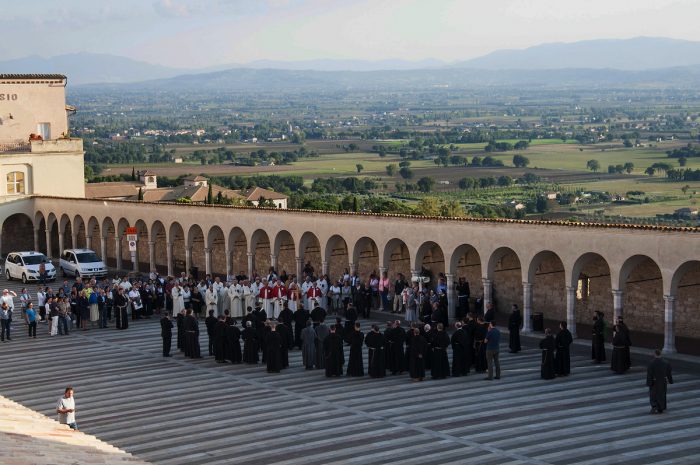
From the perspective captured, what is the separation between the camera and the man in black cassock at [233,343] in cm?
2752

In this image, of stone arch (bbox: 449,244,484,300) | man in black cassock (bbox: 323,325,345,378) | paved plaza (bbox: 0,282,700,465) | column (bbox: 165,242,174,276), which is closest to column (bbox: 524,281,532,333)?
paved plaza (bbox: 0,282,700,465)

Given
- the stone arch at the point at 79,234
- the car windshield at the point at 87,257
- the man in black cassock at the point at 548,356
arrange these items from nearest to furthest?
the man in black cassock at the point at 548,356 → the car windshield at the point at 87,257 → the stone arch at the point at 79,234

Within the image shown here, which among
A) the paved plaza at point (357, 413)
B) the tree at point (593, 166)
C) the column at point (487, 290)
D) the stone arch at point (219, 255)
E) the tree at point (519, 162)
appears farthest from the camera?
the tree at point (519, 162)

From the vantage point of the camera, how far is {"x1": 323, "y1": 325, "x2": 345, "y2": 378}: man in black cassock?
84.0 feet

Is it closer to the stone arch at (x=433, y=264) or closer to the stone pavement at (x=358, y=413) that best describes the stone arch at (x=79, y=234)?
the stone arch at (x=433, y=264)

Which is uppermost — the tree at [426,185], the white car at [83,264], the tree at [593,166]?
the white car at [83,264]

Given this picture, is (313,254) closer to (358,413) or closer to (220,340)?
(220,340)

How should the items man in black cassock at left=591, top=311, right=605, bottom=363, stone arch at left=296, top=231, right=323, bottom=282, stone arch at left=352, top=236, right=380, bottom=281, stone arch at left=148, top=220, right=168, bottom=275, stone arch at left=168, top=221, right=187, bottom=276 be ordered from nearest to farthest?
man in black cassock at left=591, top=311, right=605, bottom=363 → stone arch at left=352, top=236, right=380, bottom=281 → stone arch at left=296, top=231, right=323, bottom=282 → stone arch at left=168, top=221, right=187, bottom=276 → stone arch at left=148, top=220, right=168, bottom=275

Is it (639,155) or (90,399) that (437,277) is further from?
(639,155)

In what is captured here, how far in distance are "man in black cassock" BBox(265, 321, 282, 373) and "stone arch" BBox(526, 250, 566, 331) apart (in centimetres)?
793

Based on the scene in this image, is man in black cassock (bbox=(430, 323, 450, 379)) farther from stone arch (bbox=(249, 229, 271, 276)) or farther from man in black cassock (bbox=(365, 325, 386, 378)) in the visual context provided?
stone arch (bbox=(249, 229, 271, 276))

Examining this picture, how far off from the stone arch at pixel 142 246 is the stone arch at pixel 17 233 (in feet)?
20.8

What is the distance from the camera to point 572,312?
2933 centimetres

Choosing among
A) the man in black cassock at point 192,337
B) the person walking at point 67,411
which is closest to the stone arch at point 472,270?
the man in black cassock at point 192,337
